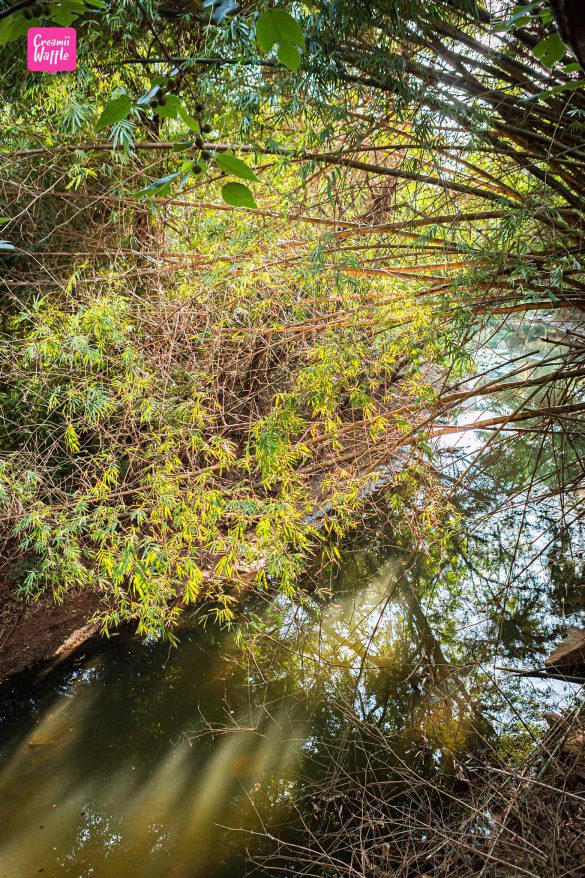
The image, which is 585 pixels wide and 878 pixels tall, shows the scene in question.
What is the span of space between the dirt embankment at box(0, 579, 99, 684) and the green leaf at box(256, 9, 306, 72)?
442cm

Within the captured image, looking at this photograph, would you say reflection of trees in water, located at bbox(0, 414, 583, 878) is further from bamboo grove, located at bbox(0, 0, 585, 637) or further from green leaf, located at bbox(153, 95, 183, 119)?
green leaf, located at bbox(153, 95, 183, 119)

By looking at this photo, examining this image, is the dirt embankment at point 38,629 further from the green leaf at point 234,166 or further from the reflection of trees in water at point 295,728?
the green leaf at point 234,166

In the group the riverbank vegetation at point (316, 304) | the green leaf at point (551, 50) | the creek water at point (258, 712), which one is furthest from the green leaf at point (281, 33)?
the creek water at point (258, 712)

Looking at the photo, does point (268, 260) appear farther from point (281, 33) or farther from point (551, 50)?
point (281, 33)

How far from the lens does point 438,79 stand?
2588 millimetres

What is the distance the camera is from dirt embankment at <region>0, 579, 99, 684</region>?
4.23 metres

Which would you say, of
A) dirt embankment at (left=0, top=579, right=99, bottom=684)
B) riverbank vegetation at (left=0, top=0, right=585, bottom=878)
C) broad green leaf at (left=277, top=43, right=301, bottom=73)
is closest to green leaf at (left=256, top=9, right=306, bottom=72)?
broad green leaf at (left=277, top=43, right=301, bottom=73)

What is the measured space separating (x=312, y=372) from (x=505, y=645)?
2279mm

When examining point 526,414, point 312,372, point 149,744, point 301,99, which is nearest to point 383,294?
point 312,372

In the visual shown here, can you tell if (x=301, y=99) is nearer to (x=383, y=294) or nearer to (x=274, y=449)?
(x=383, y=294)

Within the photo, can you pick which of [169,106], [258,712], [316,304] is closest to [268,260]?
[316,304]

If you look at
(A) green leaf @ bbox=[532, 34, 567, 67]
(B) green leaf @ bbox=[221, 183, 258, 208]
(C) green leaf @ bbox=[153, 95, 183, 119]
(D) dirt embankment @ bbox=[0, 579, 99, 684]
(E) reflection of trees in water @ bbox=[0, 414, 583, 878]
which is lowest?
(E) reflection of trees in water @ bbox=[0, 414, 583, 878]

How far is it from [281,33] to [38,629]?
15.2 ft

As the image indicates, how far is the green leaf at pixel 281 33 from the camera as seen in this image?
55 cm
